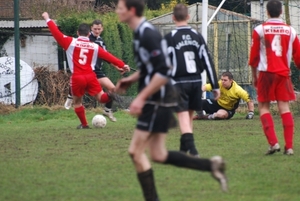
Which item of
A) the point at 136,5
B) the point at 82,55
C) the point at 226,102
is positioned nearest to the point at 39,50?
the point at 226,102

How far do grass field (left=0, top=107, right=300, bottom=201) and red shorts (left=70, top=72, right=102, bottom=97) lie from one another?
2.31 ft

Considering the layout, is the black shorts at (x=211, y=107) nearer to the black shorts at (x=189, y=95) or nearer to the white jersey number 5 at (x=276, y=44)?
the white jersey number 5 at (x=276, y=44)

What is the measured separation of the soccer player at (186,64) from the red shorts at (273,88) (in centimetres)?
69

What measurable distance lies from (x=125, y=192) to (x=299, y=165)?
7.92 ft

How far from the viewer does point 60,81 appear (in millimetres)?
18047

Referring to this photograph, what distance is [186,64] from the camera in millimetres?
8570

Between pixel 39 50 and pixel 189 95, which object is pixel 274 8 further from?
pixel 39 50

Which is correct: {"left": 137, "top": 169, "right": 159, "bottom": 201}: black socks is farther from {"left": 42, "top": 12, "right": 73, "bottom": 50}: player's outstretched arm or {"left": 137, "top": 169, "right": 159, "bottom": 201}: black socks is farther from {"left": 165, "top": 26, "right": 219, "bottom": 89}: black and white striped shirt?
{"left": 42, "top": 12, "right": 73, "bottom": 50}: player's outstretched arm

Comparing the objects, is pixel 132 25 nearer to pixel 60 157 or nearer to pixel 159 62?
pixel 159 62

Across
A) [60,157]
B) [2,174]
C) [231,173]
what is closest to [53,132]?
[60,157]

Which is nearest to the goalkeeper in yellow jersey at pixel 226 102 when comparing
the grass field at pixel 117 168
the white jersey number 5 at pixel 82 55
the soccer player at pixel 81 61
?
the grass field at pixel 117 168

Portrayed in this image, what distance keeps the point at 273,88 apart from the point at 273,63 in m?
0.30

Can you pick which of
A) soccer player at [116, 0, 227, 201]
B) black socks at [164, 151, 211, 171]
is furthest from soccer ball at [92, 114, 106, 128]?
black socks at [164, 151, 211, 171]

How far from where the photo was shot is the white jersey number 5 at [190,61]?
8.55 m
